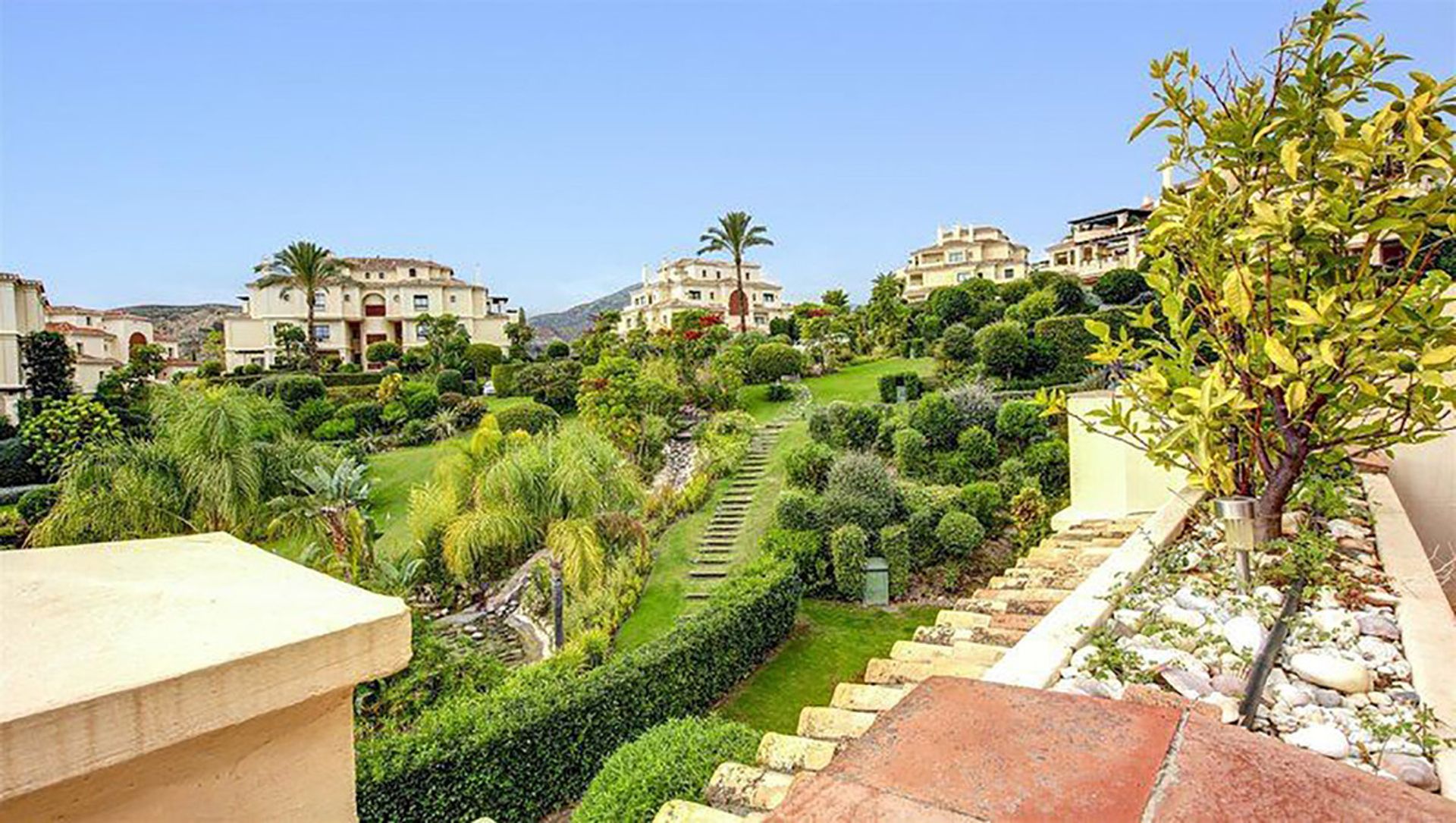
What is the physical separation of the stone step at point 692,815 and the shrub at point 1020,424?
13849mm

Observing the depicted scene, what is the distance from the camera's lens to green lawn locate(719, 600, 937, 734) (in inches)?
328

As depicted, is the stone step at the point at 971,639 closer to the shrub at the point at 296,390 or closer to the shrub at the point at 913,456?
the shrub at the point at 913,456

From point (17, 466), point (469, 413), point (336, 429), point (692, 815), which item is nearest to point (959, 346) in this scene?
point (469, 413)

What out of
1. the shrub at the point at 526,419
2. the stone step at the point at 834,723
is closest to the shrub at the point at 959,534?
the stone step at the point at 834,723

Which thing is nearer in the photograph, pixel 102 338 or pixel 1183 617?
pixel 1183 617

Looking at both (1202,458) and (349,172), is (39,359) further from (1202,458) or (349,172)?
(1202,458)

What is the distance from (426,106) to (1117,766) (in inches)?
479

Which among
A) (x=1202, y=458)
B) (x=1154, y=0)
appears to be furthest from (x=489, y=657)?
(x=1154, y=0)

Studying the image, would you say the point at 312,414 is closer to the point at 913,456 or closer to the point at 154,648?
the point at 913,456

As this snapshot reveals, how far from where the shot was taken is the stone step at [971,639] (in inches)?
116

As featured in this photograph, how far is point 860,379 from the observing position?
28.0 meters

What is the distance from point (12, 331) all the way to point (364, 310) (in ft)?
73.2

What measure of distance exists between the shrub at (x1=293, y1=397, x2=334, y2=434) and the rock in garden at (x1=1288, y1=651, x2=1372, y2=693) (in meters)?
27.9

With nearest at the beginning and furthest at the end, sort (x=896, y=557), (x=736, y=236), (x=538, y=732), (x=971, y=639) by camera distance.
A: 1. (x=971, y=639)
2. (x=538, y=732)
3. (x=896, y=557)
4. (x=736, y=236)
